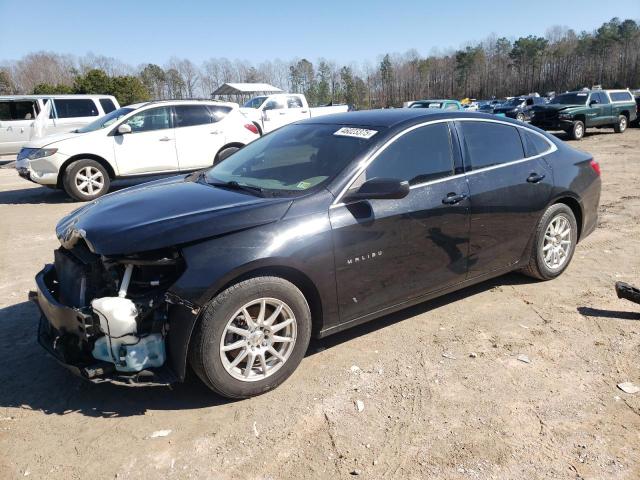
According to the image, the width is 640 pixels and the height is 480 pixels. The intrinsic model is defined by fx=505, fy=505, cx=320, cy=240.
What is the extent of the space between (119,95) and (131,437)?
35.5m

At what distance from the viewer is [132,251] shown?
2824mm

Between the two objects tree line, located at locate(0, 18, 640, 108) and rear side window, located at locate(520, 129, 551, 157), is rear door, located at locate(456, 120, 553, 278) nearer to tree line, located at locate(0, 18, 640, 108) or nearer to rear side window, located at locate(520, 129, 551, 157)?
rear side window, located at locate(520, 129, 551, 157)

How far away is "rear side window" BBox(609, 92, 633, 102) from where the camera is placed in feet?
70.8

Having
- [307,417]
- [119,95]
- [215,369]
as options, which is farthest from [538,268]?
[119,95]

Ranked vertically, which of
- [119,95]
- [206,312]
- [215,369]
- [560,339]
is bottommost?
[560,339]

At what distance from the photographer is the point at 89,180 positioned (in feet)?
31.6

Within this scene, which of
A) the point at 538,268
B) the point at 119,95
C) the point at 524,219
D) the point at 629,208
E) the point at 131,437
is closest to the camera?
the point at 131,437

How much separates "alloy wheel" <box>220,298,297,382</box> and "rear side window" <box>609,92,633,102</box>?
2308 centimetres

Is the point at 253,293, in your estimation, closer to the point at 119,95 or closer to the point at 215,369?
the point at 215,369

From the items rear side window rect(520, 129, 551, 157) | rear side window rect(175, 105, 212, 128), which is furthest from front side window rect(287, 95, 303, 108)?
rear side window rect(520, 129, 551, 157)

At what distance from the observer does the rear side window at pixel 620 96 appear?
21.6 metres

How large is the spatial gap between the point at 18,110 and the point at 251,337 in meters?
16.3

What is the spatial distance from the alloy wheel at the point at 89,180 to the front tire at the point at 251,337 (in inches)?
309

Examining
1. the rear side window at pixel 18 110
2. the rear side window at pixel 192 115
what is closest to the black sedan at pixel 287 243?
the rear side window at pixel 192 115
